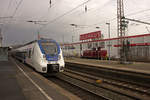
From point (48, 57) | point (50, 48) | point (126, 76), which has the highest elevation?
point (50, 48)

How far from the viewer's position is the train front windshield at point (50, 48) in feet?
38.7

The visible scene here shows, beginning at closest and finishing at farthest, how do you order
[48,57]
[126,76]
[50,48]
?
1. [48,57]
2. [50,48]
3. [126,76]

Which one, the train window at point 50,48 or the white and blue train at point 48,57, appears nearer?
the white and blue train at point 48,57

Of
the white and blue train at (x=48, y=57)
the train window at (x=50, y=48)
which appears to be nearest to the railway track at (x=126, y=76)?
the white and blue train at (x=48, y=57)

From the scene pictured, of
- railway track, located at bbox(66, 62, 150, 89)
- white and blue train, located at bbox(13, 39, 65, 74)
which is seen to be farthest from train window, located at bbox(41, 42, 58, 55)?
railway track, located at bbox(66, 62, 150, 89)

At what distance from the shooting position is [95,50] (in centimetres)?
3291

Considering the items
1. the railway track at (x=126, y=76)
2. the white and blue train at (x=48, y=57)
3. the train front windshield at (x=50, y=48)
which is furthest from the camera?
the train front windshield at (x=50, y=48)

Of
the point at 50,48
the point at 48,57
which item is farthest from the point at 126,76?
the point at 50,48

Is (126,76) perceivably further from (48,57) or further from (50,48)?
(50,48)

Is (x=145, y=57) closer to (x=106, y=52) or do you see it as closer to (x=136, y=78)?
(x=106, y=52)

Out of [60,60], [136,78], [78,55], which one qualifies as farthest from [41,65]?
[78,55]

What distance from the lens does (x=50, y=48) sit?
39.7ft

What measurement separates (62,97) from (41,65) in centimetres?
555

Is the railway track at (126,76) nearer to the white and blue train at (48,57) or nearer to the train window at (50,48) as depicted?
the white and blue train at (48,57)
